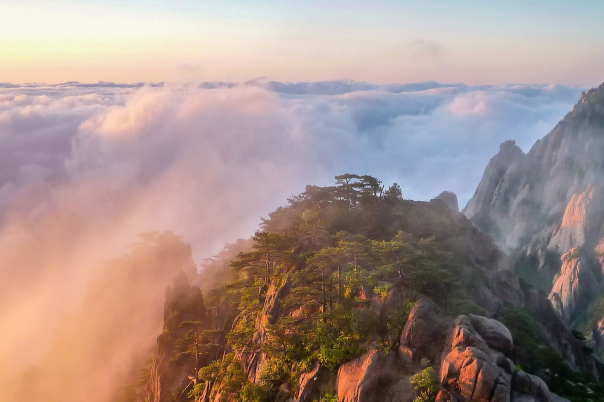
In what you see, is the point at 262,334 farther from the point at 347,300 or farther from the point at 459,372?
the point at 459,372

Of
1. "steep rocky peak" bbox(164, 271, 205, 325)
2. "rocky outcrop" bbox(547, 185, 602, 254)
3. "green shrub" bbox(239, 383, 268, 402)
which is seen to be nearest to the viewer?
"green shrub" bbox(239, 383, 268, 402)

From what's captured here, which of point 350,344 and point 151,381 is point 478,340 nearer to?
point 350,344

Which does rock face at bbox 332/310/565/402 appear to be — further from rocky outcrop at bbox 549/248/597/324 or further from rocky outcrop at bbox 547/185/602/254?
rocky outcrop at bbox 547/185/602/254

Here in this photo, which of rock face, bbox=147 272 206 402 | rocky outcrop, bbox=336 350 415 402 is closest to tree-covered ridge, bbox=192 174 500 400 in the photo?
rocky outcrop, bbox=336 350 415 402

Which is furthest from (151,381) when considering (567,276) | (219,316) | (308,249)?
(567,276)

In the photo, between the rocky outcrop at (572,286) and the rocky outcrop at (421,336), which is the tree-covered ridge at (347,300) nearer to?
the rocky outcrop at (421,336)

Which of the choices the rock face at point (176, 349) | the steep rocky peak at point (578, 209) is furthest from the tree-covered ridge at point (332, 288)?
the steep rocky peak at point (578, 209)
